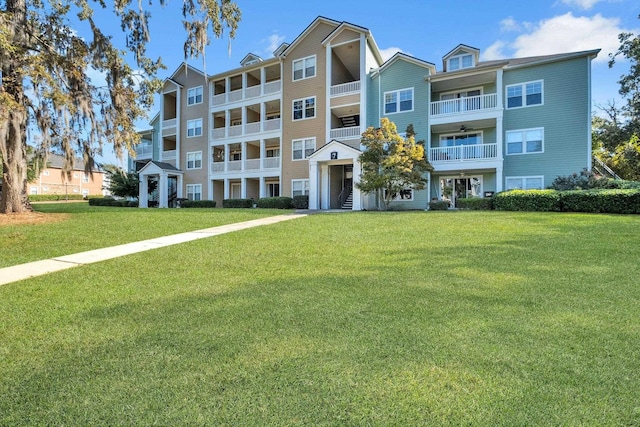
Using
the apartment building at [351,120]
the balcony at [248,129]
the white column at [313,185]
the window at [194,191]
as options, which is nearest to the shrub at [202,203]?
the apartment building at [351,120]

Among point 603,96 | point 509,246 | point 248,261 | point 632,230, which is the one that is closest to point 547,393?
point 248,261

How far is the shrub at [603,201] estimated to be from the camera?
13.3 metres

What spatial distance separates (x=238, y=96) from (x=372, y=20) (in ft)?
38.7

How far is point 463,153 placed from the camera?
67.3 ft

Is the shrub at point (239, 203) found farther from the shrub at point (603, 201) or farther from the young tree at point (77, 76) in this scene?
the shrub at point (603, 201)

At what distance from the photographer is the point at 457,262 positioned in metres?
6.13

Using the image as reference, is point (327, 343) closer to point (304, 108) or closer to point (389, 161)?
point (389, 161)

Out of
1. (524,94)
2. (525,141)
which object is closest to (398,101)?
(524,94)

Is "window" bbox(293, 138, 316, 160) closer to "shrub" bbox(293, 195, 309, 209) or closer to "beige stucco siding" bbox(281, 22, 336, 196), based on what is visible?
"beige stucco siding" bbox(281, 22, 336, 196)

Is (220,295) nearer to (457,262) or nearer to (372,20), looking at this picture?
(457,262)

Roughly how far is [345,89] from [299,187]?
7430 millimetres

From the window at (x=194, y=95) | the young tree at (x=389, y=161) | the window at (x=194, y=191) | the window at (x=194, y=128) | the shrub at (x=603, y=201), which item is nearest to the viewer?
the shrub at (x=603, y=201)

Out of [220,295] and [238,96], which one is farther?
[238,96]

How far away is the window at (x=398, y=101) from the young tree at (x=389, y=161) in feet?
15.1
